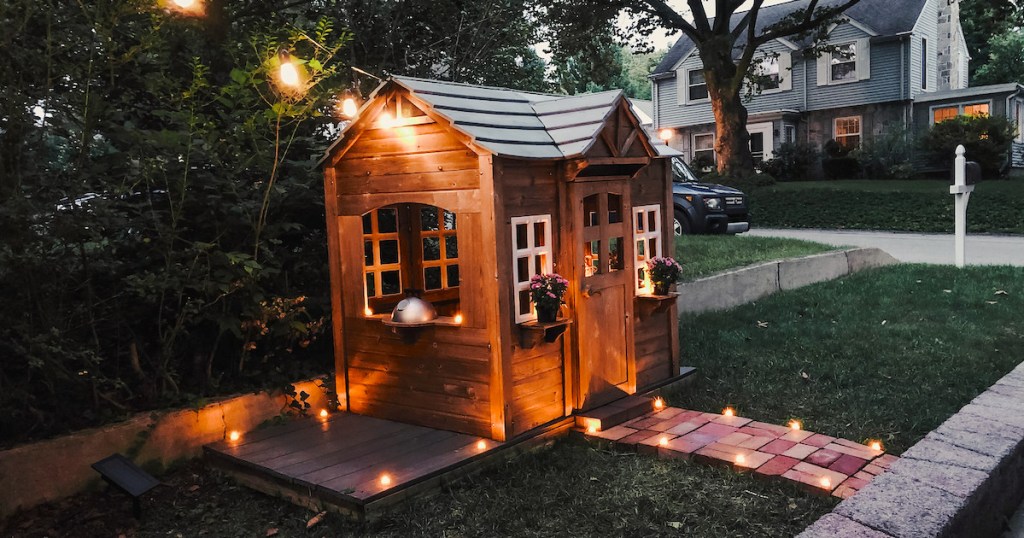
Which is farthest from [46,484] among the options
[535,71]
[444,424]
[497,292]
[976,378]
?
[535,71]

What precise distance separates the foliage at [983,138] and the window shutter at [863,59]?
15.0ft

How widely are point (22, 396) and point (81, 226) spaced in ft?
3.16

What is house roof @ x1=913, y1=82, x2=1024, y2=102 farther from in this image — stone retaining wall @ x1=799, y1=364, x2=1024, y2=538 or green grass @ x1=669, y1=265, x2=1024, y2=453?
stone retaining wall @ x1=799, y1=364, x2=1024, y2=538

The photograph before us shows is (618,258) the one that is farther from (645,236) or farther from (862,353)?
(862,353)

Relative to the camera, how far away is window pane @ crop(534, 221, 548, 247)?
15.6 feet

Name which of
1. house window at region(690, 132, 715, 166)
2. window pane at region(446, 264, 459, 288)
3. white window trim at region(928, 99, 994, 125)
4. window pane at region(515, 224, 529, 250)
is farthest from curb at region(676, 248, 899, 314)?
house window at region(690, 132, 715, 166)

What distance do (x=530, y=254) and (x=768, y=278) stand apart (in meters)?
5.71

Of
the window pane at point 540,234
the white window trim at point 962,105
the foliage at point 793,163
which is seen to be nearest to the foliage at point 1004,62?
the white window trim at point 962,105

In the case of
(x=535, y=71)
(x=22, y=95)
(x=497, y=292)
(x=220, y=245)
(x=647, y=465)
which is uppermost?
(x=535, y=71)

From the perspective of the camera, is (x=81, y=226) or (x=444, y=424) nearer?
(x=81, y=226)

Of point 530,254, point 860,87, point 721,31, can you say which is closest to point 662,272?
point 530,254

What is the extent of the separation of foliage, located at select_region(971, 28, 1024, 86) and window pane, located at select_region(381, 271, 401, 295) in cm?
3667

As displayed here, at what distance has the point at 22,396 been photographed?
401cm

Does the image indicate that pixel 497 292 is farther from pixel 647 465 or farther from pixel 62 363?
pixel 62 363
